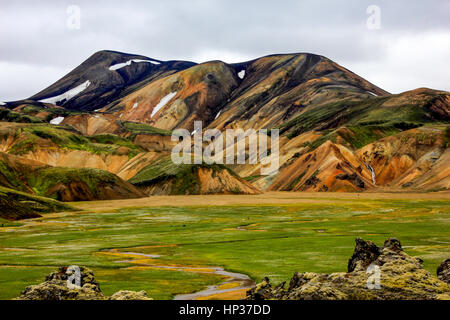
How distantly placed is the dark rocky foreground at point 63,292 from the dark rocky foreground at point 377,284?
4.38m

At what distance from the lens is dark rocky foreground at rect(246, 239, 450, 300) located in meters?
15.6

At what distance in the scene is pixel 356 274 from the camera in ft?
57.5

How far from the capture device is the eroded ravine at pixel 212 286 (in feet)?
86.9

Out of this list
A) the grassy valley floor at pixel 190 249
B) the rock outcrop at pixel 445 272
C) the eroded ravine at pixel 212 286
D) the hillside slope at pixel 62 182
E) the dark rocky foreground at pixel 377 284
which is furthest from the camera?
the hillside slope at pixel 62 182

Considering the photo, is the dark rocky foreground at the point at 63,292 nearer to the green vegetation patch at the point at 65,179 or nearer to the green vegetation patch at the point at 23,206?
the green vegetation patch at the point at 23,206

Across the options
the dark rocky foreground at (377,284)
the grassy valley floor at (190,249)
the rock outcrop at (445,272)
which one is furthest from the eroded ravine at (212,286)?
the rock outcrop at (445,272)

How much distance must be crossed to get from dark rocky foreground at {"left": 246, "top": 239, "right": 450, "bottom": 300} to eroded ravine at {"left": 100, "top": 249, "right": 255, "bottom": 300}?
327 inches

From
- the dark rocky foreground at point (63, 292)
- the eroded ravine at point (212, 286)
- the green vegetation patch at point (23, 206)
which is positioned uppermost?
the dark rocky foreground at point (63, 292)

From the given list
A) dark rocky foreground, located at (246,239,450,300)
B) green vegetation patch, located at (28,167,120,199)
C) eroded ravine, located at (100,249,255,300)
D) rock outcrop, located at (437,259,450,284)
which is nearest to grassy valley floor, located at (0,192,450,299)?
eroded ravine, located at (100,249,255,300)

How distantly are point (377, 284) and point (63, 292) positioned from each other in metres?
9.17

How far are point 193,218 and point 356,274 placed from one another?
75.4 meters

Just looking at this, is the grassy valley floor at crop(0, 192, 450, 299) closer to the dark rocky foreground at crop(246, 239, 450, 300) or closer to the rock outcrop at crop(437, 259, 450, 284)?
the dark rocky foreground at crop(246, 239, 450, 300)
